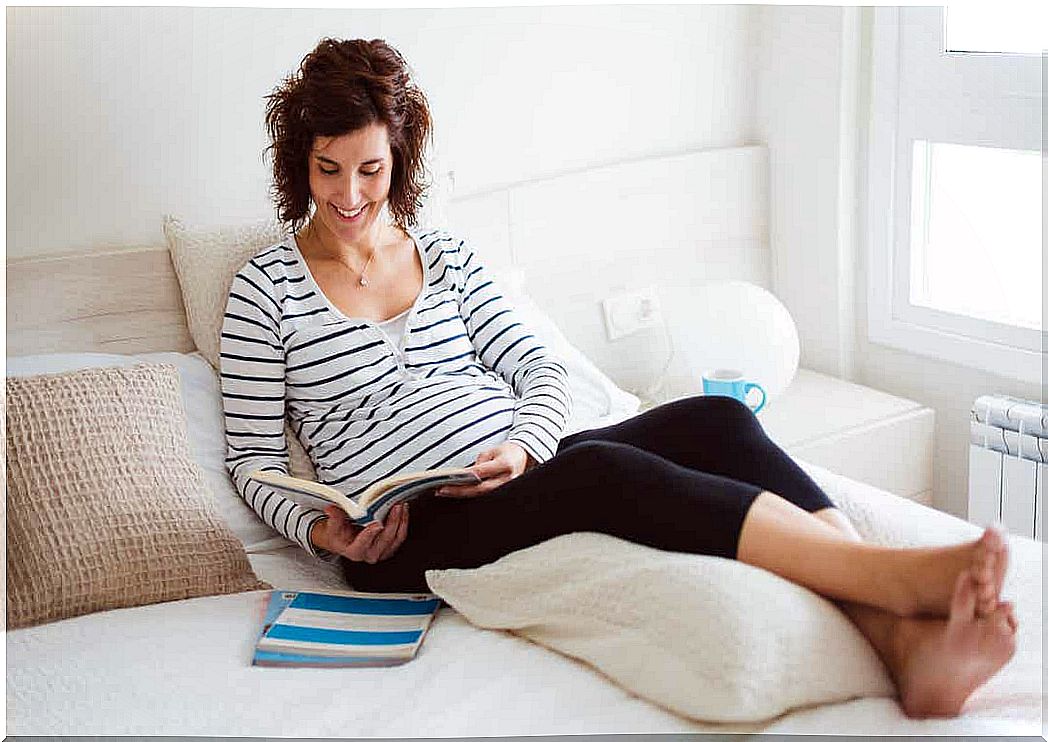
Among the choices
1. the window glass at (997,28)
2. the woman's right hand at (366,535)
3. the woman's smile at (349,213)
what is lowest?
the woman's right hand at (366,535)

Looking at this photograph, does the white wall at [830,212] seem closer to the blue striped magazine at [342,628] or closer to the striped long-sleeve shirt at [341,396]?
the striped long-sleeve shirt at [341,396]

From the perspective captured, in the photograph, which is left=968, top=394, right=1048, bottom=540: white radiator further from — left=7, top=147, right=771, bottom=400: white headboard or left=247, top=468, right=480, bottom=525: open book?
left=247, top=468, right=480, bottom=525: open book

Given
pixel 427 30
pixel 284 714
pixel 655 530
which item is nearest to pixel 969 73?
pixel 427 30

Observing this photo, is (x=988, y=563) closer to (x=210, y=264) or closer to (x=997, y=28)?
(x=210, y=264)

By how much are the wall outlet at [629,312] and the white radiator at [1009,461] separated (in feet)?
2.14

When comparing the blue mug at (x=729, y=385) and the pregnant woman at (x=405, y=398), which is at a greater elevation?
the pregnant woman at (x=405, y=398)

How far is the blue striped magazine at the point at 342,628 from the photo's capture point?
1.44 metres

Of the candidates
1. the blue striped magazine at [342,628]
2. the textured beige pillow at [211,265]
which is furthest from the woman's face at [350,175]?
the blue striped magazine at [342,628]

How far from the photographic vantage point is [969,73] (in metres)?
2.38

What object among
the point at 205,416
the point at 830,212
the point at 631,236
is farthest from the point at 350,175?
the point at 830,212

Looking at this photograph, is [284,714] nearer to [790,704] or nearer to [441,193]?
[790,704]

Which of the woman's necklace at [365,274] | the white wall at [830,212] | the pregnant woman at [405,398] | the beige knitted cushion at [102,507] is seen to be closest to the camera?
the pregnant woman at [405,398]

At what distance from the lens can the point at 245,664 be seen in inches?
56.6

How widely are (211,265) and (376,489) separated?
2.08 feet
